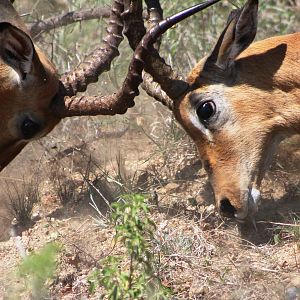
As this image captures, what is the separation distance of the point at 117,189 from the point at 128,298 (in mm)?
2122

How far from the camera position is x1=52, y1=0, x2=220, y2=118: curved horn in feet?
20.1

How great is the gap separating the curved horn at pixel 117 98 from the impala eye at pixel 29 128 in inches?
7.3

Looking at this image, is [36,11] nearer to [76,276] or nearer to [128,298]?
[76,276]

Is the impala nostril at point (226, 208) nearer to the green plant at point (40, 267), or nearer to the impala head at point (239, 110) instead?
the impala head at point (239, 110)

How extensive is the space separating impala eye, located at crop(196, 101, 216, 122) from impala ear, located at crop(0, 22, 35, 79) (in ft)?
3.90

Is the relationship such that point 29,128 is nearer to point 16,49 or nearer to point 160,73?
point 16,49

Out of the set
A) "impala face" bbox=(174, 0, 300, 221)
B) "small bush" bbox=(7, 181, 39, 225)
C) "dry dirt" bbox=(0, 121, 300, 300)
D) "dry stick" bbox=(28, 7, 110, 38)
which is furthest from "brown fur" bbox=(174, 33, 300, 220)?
"dry stick" bbox=(28, 7, 110, 38)

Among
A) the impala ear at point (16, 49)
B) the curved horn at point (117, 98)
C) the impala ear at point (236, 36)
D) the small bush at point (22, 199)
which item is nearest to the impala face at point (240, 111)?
the impala ear at point (236, 36)

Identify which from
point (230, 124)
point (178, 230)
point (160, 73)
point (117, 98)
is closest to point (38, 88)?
point (117, 98)

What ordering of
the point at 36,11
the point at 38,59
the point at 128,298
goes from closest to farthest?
the point at 128,298, the point at 38,59, the point at 36,11

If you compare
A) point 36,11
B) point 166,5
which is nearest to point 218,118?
point 166,5

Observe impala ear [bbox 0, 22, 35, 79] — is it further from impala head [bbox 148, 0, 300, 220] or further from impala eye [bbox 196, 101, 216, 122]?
impala eye [bbox 196, 101, 216, 122]

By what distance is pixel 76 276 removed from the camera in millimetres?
6250

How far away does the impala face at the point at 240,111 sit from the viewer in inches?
247
